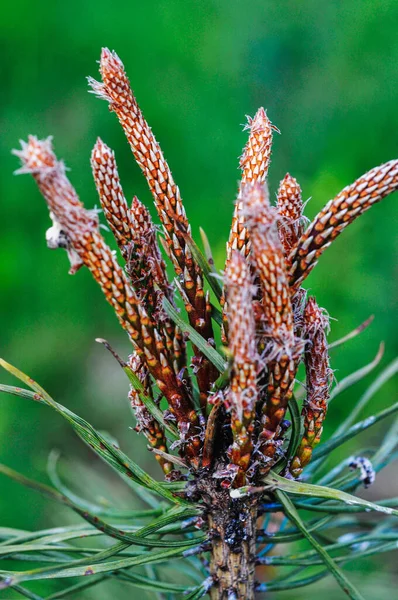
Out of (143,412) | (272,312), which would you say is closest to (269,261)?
(272,312)

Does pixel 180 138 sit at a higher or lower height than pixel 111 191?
higher

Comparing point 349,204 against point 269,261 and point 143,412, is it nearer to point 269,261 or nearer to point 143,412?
point 269,261

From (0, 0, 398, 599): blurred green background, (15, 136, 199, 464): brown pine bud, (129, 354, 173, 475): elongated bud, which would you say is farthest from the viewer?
(0, 0, 398, 599): blurred green background

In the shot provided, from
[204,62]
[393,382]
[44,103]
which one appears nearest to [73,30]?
[44,103]

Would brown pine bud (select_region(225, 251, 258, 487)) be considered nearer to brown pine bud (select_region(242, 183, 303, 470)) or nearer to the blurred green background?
brown pine bud (select_region(242, 183, 303, 470))

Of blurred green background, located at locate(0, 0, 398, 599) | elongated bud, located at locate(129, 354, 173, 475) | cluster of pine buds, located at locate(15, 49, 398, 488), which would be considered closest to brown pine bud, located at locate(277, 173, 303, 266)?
cluster of pine buds, located at locate(15, 49, 398, 488)

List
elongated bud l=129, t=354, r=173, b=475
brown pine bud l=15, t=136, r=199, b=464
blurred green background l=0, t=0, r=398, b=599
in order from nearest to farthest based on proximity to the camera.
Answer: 1. brown pine bud l=15, t=136, r=199, b=464
2. elongated bud l=129, t=354, r=173, b=475
3. blurred green background l=0, t=0, r=398, b=599

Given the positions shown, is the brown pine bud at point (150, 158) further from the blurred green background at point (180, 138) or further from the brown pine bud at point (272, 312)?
the blurred green background at point (180, 138)
